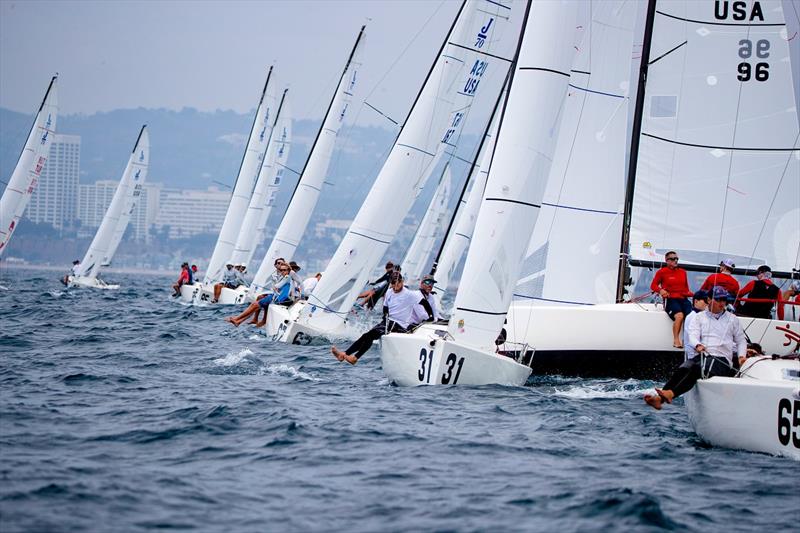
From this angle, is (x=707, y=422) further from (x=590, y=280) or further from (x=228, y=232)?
(x=228, y=232)

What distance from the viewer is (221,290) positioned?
31.3m

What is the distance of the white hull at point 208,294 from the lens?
30.7 m

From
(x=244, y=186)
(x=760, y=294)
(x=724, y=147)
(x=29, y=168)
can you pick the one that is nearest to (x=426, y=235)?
(x=244, y=186)

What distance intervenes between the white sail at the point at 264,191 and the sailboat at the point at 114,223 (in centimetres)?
590

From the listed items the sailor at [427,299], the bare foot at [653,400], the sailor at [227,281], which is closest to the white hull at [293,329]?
the sailor at [427,299]

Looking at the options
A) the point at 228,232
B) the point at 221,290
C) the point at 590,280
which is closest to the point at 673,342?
the point at 590,280

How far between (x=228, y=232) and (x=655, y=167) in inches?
909

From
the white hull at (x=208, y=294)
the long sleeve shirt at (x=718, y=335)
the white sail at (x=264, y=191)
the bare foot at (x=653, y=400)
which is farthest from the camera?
the white sail at (x=264, y=191)

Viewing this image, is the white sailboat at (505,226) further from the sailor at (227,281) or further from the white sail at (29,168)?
the white sail at (29,168)

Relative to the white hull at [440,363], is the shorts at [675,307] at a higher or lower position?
higher

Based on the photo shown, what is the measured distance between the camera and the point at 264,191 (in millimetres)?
37250

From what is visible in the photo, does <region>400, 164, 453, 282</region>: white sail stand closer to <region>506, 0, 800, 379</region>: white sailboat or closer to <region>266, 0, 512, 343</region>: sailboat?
<region>266, 0, 512, 343</region>: sailboat

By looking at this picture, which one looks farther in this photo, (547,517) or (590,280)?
(590,280)

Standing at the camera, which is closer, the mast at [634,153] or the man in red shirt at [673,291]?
the man in red shirt at [673,291]
